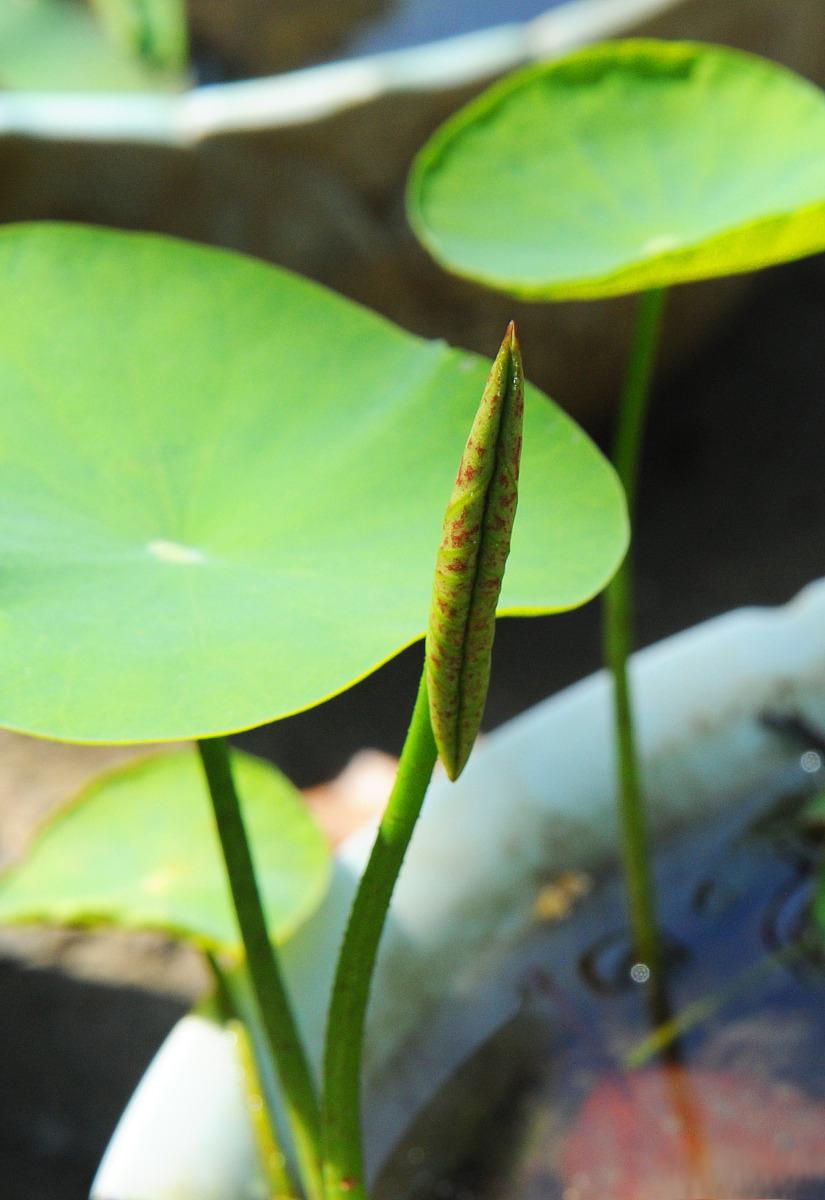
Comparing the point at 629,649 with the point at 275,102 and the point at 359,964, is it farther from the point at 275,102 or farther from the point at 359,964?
the point at 275,102

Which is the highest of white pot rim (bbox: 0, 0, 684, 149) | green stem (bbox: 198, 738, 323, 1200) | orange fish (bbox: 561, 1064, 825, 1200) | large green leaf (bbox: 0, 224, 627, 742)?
large green leaf (bbox: 0, 224, 627, 742)

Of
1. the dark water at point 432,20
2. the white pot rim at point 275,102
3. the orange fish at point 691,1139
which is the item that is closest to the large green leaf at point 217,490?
the orange fish at point 691,1139

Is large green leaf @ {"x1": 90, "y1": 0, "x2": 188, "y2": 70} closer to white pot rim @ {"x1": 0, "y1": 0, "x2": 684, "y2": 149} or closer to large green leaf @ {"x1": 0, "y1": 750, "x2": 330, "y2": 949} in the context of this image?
white pot rim @ {"x1": 0, "y1": 0, "x2": 684, "y2": 149}

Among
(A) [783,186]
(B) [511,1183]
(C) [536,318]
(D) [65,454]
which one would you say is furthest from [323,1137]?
(C) [536,318]

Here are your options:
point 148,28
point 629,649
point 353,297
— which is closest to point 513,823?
point 629,649

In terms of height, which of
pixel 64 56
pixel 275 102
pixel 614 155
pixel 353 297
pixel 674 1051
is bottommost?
pixel 674 1051

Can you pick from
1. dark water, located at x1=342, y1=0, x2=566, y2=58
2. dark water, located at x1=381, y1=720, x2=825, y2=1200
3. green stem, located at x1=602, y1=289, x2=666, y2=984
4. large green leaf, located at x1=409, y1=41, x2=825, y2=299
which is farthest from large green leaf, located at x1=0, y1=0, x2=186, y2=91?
dark water, located at x1=381, y1=720, x2=825, y2=1200

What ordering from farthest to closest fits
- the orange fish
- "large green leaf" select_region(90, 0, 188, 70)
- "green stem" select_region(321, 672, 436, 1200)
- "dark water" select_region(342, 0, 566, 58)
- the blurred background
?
"dark water" select_region(342, 0, 566, 58) → "large green leaf" select_region(90, 0, 188, 70) → the blurred background → the orange fish → "green stem" select_region(321, 672, 436, 1200)
